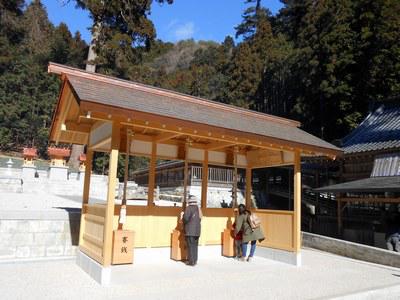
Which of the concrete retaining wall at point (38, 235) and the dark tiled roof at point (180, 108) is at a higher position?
the dark tiled roof at point (180, 108)

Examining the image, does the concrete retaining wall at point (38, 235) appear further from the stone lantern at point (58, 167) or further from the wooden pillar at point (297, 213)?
the stone lantern at point (58, 167)

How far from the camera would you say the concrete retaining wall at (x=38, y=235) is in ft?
25.3

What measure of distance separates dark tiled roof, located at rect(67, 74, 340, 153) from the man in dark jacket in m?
1.97

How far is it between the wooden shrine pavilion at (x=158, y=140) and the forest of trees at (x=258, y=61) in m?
13.6

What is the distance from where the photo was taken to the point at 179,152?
1033 cm

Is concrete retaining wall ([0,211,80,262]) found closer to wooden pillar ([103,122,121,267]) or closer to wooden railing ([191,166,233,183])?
wooden pillar ([103,122,121,267])

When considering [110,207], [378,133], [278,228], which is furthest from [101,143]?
[378,133]

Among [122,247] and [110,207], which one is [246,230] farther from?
[110,207]

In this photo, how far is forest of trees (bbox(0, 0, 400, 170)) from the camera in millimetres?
24375

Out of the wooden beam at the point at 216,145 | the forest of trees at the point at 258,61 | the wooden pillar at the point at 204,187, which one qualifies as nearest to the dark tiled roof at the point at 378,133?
the forest of trees at the point at 258,61

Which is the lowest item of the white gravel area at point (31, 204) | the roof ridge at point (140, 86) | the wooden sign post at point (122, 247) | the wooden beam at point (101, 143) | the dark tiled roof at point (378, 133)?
the wooden sign post at point (122, 247)

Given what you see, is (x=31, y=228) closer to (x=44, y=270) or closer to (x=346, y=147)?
(x=44, y=270)

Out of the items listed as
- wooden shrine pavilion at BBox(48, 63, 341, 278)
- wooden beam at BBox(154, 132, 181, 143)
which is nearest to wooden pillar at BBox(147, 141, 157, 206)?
wooden shrine pavilion at BBox(48, 63, 341, 278)

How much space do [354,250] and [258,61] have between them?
29.5 meters
